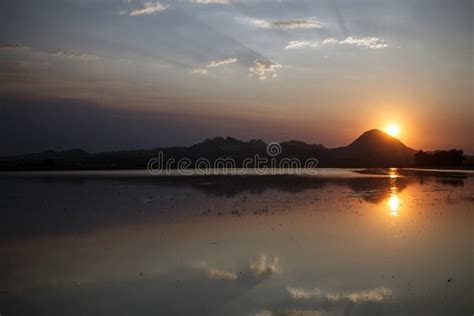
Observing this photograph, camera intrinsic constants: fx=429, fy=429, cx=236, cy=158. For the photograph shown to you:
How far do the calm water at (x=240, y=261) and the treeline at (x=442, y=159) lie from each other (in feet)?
312

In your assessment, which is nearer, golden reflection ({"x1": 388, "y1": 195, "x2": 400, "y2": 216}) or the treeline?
golden reflection ({"x1": 388, "y1": 195, "x2": 400, "y2": 216})

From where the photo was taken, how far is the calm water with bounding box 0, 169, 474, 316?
9.30m

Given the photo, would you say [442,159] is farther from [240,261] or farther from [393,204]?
[240,261]

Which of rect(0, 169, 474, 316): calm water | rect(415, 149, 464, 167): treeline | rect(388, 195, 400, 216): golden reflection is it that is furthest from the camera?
rect(415, 149, 464, 167): treeline

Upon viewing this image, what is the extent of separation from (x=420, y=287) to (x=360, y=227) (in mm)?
8057

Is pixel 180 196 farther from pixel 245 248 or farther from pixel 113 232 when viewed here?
pixel 245 248

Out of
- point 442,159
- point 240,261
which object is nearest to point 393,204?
point 240,261

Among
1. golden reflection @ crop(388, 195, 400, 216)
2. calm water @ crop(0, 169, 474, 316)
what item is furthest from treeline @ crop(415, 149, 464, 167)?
calm water @ crop(0, 169, 474, 316)

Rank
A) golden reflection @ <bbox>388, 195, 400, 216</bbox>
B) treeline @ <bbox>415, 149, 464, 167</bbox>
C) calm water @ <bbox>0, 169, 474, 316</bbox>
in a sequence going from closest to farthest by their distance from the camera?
calm water @ <bbox>0, 169, 474, 316</bbox>, golden reflection @ <bbox>388, 195, 400, 216</bbox>, treeline @ <bbox>415, 149, 464, 167</bbox>

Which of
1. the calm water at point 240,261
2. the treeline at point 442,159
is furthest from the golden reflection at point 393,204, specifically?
the treeline at point 442,159

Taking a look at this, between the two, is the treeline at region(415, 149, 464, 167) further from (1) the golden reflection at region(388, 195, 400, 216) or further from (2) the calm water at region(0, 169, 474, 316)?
→ (2) the calm water at region(0, 169, 474, 316)

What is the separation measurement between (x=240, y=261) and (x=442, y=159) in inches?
4428

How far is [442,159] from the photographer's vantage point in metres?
112

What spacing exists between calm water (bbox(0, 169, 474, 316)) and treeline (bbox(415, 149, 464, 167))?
9506cm
